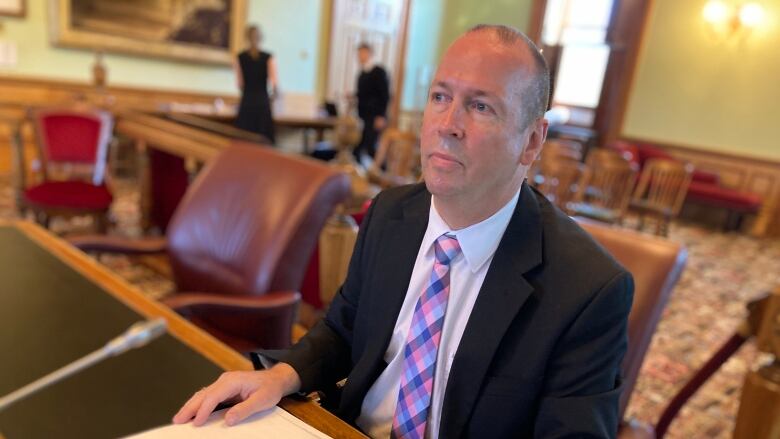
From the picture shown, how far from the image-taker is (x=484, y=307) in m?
0.83

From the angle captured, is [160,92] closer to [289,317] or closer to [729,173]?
[289,317]

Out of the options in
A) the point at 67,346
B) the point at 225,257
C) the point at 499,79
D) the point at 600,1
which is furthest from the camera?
the point at 600,1

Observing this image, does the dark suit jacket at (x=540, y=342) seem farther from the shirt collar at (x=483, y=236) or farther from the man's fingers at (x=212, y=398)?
the man's fingers at (x=212, y=398)

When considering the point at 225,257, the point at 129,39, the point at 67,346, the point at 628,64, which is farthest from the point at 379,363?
the point at 628,64

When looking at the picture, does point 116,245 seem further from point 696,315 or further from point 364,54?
point 364,54

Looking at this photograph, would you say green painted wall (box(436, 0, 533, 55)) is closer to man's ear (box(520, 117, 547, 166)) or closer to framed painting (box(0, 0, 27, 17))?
framed painting (box(0, 0, 27, 17))

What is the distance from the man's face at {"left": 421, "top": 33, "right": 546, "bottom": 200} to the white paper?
0.39 m

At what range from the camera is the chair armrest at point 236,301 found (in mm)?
1385

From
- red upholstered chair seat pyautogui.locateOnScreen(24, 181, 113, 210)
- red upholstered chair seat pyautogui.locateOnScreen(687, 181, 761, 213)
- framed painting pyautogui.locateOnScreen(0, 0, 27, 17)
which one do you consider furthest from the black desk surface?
red upholstered chair seat pyautogui.locateOnScreen(687, 181, 761, 213)

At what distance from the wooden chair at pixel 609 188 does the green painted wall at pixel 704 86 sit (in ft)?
9.90

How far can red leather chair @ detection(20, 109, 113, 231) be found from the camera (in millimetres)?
3068

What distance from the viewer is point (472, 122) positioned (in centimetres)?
77

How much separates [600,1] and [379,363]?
31.3 feet

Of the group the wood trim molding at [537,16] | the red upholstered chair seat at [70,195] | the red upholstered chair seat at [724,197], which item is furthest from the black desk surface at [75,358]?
the wood trim molding at [537,16]
